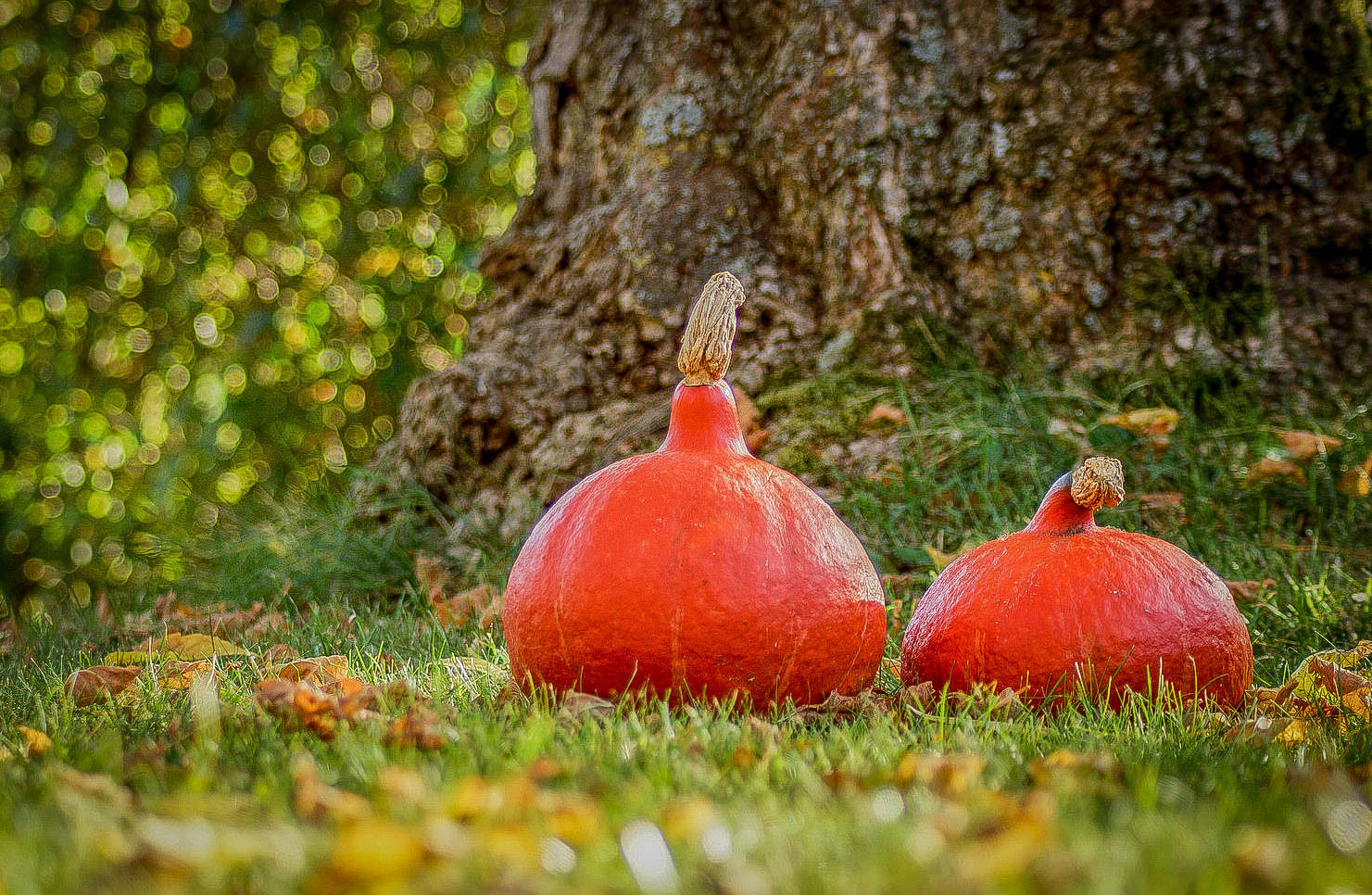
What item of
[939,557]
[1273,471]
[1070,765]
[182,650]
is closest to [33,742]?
[182,650]

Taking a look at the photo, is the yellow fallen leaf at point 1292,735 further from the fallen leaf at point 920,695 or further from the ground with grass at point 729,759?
the fallen leaf at point 920,695

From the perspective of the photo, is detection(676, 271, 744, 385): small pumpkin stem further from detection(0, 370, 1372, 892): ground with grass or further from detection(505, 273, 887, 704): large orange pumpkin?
detection(0, 370, 1372, 892): ground with grass

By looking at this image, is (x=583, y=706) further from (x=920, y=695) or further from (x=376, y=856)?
(x=376, y=856)

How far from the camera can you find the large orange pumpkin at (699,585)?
1921 mm

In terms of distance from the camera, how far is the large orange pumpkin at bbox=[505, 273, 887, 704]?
192 centimetres

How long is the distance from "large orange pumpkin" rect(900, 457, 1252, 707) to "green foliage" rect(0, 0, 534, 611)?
16.4 ft

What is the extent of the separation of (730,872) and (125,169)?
7137 millimetres

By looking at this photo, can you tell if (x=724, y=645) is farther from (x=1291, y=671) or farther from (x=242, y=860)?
(x=1291, y=671)

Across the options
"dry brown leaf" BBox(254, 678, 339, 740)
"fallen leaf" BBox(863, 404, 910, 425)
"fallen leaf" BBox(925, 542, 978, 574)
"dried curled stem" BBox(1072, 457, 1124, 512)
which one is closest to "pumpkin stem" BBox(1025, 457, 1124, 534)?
"dried curled stem" BBox(1072, 457, 1124, 512)

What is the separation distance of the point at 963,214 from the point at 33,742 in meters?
3.37

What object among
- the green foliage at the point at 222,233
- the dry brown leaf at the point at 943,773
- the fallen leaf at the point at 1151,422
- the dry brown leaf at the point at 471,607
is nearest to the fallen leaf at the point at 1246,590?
the fallen leaf at the point at 1151,422

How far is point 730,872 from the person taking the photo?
1017 mm

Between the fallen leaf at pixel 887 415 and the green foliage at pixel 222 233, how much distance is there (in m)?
3.52

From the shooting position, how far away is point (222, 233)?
7020 millimetres
